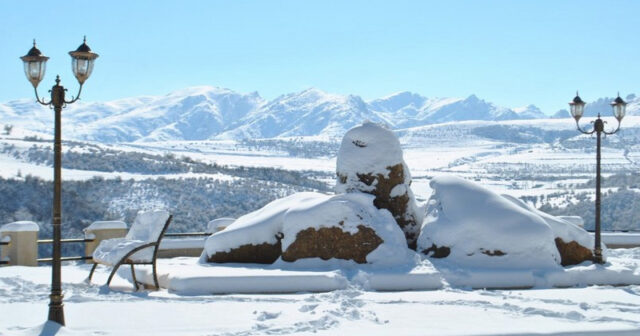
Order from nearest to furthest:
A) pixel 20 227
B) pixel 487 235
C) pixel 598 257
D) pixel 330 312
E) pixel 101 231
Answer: pixel 330 312, pixel 487 235, pixel 598 257, pixel 20 227, pixel 101 231

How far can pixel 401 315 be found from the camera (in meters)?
8.91

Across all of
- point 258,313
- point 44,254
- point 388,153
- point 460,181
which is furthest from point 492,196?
point 44,254

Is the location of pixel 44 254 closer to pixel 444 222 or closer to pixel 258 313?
pixel 444 222

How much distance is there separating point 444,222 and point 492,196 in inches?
44.7

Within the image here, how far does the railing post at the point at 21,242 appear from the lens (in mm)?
14336

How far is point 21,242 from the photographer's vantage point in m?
14.4

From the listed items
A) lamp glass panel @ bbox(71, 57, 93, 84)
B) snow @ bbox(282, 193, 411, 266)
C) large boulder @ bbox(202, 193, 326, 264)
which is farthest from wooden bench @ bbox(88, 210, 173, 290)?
lamp glass panel @ bbox(71, 57, 93, 84)

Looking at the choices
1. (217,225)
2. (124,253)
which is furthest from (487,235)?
(217,225)

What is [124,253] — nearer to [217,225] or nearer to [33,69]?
[33,69]

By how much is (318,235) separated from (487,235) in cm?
290

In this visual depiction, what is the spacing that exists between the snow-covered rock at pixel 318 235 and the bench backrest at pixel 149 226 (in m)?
1.74

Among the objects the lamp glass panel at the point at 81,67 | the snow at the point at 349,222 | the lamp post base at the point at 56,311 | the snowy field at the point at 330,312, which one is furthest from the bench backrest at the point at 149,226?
the lamp glass panel at the point at 81,67

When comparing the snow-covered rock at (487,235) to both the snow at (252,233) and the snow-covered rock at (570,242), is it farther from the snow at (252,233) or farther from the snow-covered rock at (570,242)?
the snow at (252,233)

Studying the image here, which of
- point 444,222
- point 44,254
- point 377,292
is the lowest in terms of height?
point 44,254
